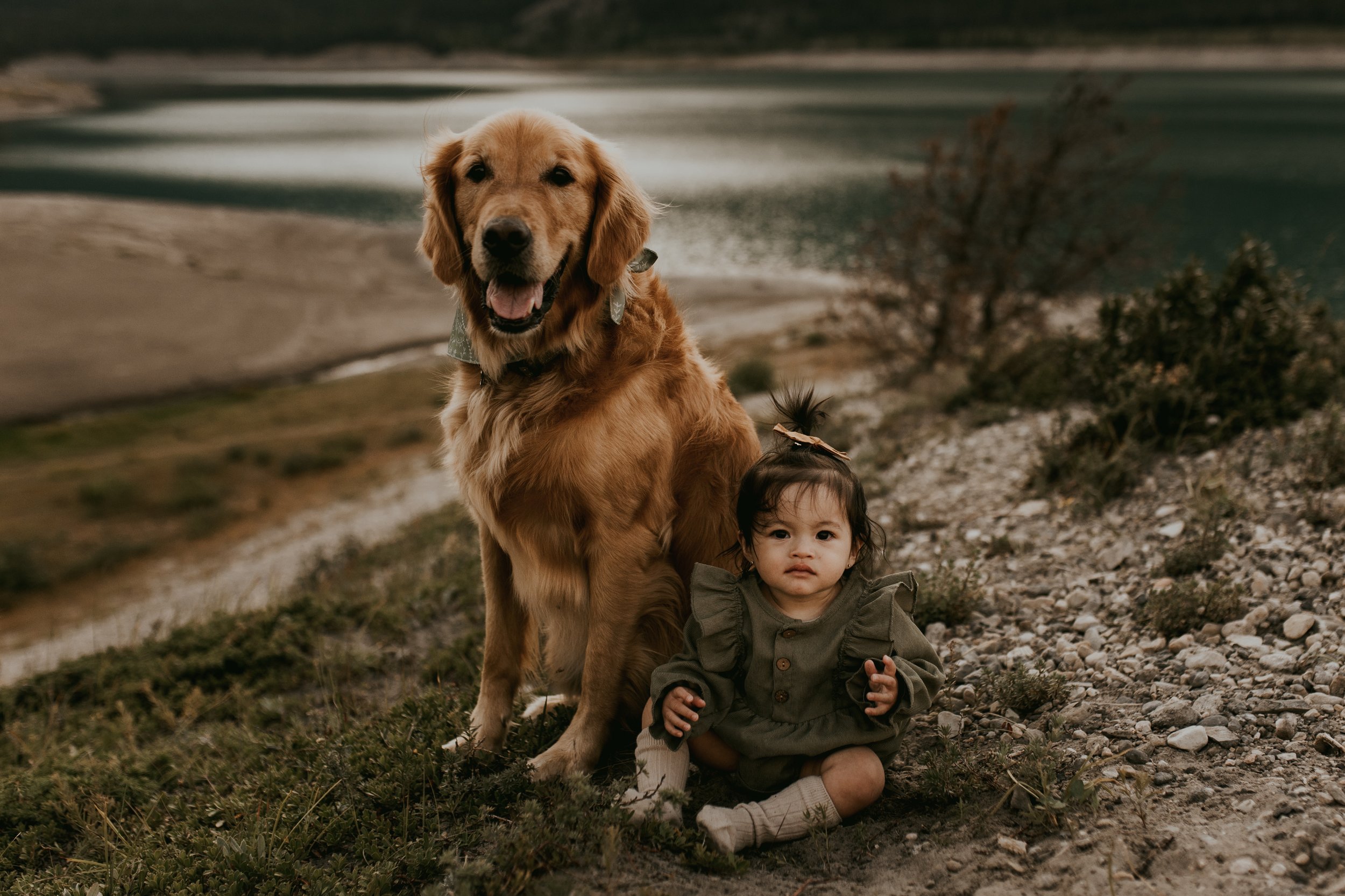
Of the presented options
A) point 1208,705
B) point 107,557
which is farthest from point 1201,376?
point 107,557

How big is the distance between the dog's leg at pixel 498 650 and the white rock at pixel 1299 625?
298cm

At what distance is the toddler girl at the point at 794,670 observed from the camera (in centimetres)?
271

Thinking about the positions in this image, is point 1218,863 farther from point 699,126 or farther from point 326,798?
point 699,126

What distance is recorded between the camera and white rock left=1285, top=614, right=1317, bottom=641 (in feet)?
10.7

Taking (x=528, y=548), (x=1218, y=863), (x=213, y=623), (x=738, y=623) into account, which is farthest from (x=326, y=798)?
(x=213, y=623)

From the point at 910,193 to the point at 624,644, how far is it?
11.2 m

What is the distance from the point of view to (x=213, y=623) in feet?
20.2

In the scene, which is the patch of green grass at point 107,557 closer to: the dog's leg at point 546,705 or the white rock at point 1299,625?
the dog's leg at point 546,705

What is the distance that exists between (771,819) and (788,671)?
1.47 feet

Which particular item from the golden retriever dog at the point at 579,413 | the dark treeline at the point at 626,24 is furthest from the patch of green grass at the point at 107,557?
the dark treeline at the point at 626,24

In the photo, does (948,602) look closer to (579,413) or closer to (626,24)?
(579,413)

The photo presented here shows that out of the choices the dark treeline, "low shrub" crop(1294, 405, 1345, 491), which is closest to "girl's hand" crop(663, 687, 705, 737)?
"low shrub" crop(1294, 405, 1345, 491)

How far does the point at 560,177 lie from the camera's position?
3219 mm

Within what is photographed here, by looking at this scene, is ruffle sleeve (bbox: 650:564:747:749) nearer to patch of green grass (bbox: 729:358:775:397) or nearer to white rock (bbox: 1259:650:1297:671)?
white rock (bbox: 1259:650:1297:671)
